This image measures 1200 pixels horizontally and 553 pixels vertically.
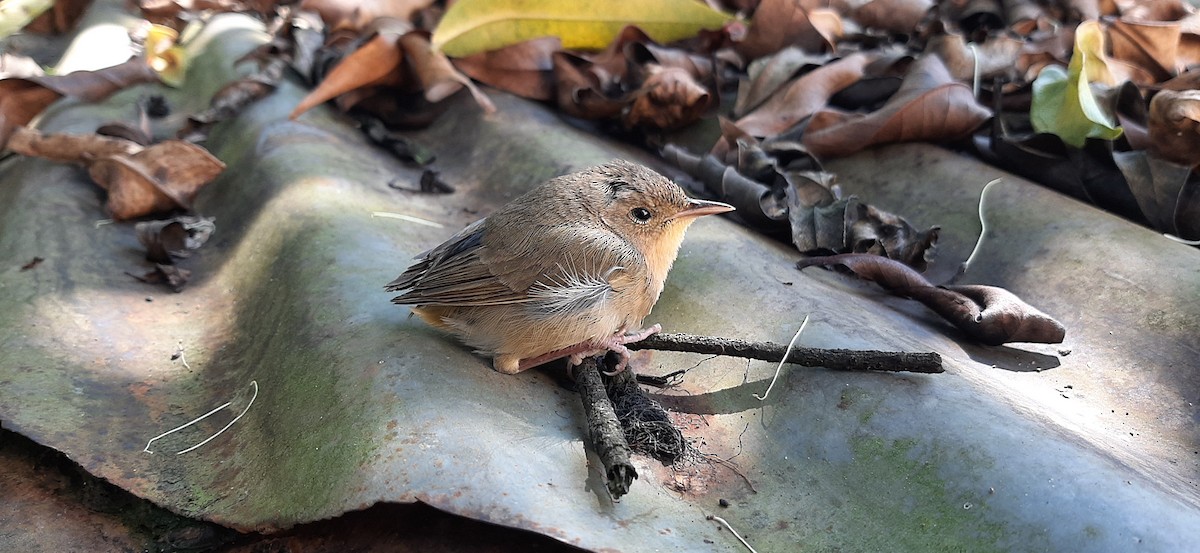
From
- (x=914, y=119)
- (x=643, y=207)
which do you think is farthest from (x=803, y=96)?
(x=643, y=207)

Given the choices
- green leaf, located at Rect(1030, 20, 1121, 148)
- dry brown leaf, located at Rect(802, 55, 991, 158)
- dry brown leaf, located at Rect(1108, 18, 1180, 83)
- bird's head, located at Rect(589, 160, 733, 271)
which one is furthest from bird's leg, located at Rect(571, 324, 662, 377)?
dry brown leaf, located at Rect(1108, 18, 1180, 83)

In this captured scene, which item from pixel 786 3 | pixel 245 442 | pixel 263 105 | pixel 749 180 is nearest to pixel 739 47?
pixel 786 3

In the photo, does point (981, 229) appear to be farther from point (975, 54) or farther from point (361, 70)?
point (361, 70)

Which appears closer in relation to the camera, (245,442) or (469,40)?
(245,442)

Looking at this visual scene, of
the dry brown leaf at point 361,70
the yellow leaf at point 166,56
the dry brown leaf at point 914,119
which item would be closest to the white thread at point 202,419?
the dry brown leaf at point 361,70

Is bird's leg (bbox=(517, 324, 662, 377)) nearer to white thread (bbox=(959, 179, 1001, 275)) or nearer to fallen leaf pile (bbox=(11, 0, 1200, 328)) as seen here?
fallen leaf pile (bbox=(11, 0, 1200, 328))

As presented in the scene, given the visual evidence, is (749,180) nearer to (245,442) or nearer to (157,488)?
(245,442)

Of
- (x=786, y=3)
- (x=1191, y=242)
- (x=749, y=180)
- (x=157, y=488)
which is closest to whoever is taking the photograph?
(x=157, y=488)
